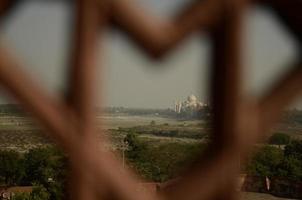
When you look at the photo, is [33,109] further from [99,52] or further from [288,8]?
[288,8]

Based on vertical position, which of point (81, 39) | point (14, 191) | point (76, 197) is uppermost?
point (81, 39)

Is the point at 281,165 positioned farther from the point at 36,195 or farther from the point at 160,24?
the point at 160,24

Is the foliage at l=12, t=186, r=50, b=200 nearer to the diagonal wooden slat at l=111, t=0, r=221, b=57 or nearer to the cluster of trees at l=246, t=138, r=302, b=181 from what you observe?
the cluster of trees at l=246, t=138, r=302, b=181

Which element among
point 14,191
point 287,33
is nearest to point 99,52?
point 287,33

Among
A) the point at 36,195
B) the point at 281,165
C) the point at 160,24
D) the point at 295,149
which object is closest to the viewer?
the point at 160,24

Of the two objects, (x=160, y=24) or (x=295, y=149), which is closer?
(x=160, y=24)

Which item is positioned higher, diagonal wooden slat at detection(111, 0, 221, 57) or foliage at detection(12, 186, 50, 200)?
diagonal wooden slat at detection(111, 0, 221, 57)

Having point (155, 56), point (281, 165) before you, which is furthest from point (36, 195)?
point (155, 56)

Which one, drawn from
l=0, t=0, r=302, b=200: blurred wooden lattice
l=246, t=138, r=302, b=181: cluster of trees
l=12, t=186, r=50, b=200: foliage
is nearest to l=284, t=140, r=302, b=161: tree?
l=246, t=138, r=302, b=181: cluster of trees
